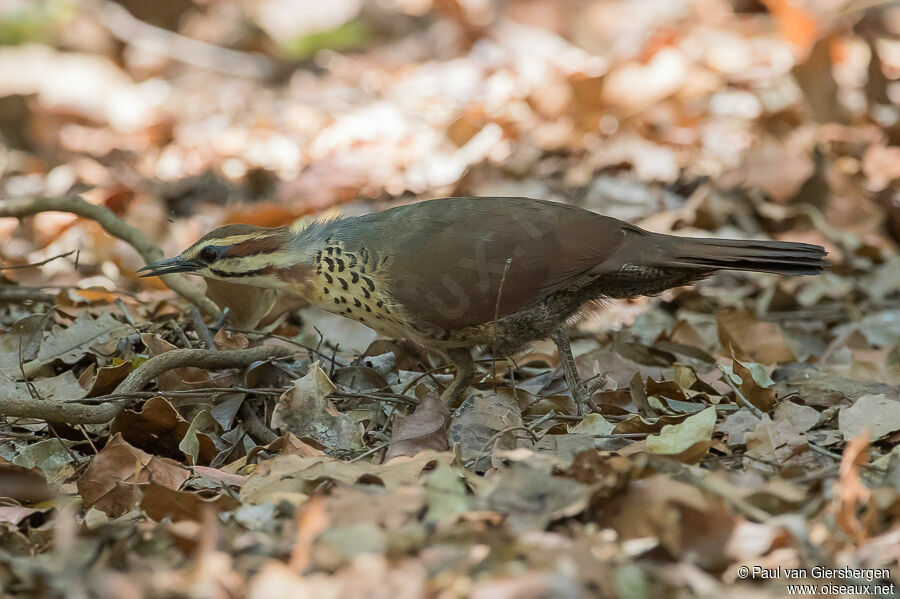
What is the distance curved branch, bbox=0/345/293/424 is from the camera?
336cm

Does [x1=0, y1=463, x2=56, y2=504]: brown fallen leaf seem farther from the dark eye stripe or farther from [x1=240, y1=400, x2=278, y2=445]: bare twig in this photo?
the dark eye stripe

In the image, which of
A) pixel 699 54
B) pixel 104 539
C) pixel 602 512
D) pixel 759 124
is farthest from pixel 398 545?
pixel 699 54

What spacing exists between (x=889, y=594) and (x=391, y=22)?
28.7 ft

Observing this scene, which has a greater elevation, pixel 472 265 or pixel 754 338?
pixel 472 265

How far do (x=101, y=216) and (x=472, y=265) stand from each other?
202 cm

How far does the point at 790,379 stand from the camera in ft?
14.2

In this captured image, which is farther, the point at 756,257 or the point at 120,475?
the point at 756,257

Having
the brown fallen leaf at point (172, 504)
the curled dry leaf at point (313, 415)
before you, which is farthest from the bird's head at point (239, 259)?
the brown fallen leaf at point (172, 504)

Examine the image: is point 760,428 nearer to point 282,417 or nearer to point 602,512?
point 602,512

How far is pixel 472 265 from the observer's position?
3.96 metres

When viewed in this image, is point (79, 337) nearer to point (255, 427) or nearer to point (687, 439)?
point (255, 427)

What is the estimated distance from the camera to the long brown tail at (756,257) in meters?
4.07
